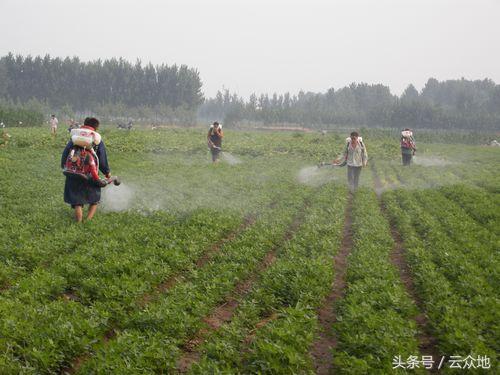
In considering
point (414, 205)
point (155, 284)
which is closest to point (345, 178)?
point (414, 205)

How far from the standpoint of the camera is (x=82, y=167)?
1067cm

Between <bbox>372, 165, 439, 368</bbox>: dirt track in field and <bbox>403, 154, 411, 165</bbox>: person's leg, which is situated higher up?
<bbox>403, 154, 411, 165</bbox>: person's leg

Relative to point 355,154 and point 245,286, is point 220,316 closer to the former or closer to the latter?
point 245,286

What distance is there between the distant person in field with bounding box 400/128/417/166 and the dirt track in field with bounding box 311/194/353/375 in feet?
60.3

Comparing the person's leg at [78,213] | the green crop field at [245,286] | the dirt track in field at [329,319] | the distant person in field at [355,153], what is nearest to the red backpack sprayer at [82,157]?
the person's leg at [78,213]

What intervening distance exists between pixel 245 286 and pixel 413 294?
2886 millimetres

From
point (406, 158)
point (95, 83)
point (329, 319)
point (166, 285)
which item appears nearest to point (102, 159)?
point (166, 285)

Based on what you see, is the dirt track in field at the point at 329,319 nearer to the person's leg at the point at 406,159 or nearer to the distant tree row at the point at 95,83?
the person's leg at the point at 406,159

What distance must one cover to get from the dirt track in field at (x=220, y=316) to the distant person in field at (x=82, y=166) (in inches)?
190

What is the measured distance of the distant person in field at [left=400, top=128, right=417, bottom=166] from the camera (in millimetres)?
26705

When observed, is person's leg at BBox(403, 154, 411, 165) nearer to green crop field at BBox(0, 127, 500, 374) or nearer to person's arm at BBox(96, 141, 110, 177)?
green crop field at BBox(0, 127, 500, 374)

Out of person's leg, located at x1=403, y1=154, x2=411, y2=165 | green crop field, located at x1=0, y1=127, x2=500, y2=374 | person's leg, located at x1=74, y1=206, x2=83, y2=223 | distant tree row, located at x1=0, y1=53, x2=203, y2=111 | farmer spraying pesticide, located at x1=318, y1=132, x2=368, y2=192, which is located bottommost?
green crop field, located at x1=0, y1=127, x2=500, y2=374

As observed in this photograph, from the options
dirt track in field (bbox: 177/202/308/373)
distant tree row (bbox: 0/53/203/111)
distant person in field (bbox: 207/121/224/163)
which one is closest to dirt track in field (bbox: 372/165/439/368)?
dirt track in field (bbox: 177/202/308/373)

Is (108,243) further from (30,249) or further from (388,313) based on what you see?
(388,313)
